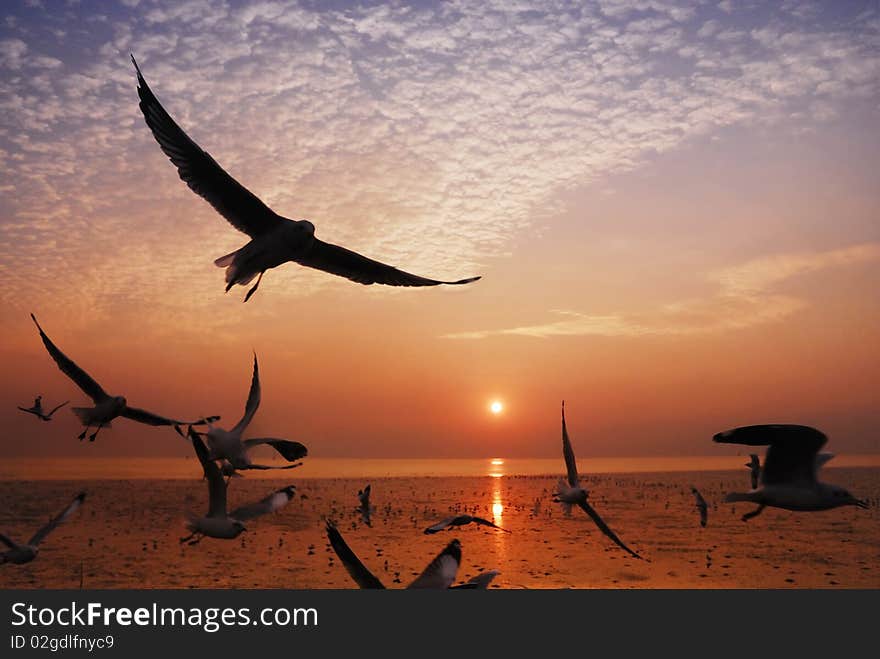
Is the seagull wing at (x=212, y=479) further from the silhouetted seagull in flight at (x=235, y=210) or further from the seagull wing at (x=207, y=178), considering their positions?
the seagull wing at (x=207, y=178)

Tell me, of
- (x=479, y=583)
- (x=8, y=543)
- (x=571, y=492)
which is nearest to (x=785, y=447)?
(x=571, y=492)

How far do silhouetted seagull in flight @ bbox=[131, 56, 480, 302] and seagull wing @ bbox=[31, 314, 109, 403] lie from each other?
3304 mm

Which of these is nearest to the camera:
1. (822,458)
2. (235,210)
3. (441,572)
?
(441,572)

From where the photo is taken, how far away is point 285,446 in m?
8.81

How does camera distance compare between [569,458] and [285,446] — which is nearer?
[285,446]

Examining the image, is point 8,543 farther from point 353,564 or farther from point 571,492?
point 571,492

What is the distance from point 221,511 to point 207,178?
13.6ft

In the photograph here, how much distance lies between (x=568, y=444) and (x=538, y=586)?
26.7 ft

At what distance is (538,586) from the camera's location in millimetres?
17266

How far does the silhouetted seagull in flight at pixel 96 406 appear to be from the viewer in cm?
1016

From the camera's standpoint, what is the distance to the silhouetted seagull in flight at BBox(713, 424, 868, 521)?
25.6 feet

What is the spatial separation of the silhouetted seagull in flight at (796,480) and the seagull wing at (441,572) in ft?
10.3

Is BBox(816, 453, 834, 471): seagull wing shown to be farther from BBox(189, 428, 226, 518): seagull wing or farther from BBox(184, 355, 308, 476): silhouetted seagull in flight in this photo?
BBox(189, 428, 226, 518): seagull wing
